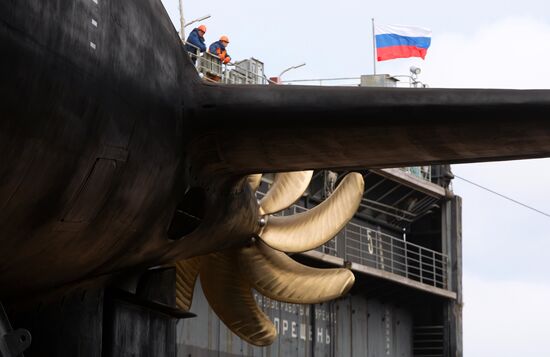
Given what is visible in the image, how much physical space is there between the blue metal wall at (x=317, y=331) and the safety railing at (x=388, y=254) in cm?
117

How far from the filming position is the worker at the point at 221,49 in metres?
27.1

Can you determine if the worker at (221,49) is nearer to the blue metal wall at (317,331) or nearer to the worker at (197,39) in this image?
the worker at (197,39)

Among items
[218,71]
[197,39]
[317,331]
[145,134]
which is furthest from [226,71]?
[145,134]

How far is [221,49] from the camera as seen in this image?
27.3 meters

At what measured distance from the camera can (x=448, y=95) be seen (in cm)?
866

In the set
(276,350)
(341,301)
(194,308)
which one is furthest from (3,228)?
(341,301)

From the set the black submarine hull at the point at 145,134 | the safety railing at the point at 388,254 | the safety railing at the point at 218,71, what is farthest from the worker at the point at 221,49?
the black submarine hull at the point at 145,134

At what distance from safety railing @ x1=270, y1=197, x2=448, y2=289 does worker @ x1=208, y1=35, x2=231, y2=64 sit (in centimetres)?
492

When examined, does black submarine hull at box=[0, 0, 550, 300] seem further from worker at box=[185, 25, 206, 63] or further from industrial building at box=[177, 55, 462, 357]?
industrial building at box=[177, 55, 462, 357]

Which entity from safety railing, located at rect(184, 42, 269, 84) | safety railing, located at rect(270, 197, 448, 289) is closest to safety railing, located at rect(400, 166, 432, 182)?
safety railing, located at rect(270, 197, 448, 289)

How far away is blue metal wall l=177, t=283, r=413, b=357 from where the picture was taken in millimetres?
25606

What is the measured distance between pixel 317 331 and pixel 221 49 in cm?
822

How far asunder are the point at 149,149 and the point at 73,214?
83 centimetres

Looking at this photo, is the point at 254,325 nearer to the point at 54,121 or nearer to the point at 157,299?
the point at 157,299
